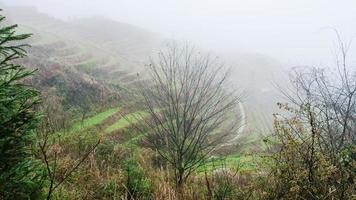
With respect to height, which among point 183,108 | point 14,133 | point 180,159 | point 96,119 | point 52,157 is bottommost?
point 96,119

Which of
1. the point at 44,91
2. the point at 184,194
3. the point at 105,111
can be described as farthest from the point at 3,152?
the point at 105,111

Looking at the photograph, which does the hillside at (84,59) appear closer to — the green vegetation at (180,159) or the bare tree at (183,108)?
the green vegetation at (180,159)

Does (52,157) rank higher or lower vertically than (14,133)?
lower

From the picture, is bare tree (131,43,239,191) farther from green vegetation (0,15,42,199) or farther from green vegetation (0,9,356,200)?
green vegetation (0,15,42,199)

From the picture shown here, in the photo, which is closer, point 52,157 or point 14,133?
point 14,133

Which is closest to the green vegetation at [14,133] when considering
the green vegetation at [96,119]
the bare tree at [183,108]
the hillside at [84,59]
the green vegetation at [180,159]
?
the green vegetation at [180,159]

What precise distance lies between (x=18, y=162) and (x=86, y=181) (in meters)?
4.05

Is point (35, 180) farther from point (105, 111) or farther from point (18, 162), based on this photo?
point (105, 111)

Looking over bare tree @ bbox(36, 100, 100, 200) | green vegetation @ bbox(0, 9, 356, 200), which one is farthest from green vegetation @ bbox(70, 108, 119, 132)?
bare tree @ bbox(36, 100, 100, 200)

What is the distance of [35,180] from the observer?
554 centimetres

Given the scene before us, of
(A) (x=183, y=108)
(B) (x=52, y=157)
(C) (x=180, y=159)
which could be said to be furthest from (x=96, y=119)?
(B) (x=52, y=157)

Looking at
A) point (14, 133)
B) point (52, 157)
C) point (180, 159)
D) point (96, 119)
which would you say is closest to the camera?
point (14, 133)

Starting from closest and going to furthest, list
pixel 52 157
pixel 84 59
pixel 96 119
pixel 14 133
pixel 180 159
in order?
1. pixel 14 133
2. pixel 52 157
3. pixel 180 159
4. pixel 96 119
5. pixel 84 59

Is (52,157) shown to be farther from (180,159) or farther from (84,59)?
(84,59)
